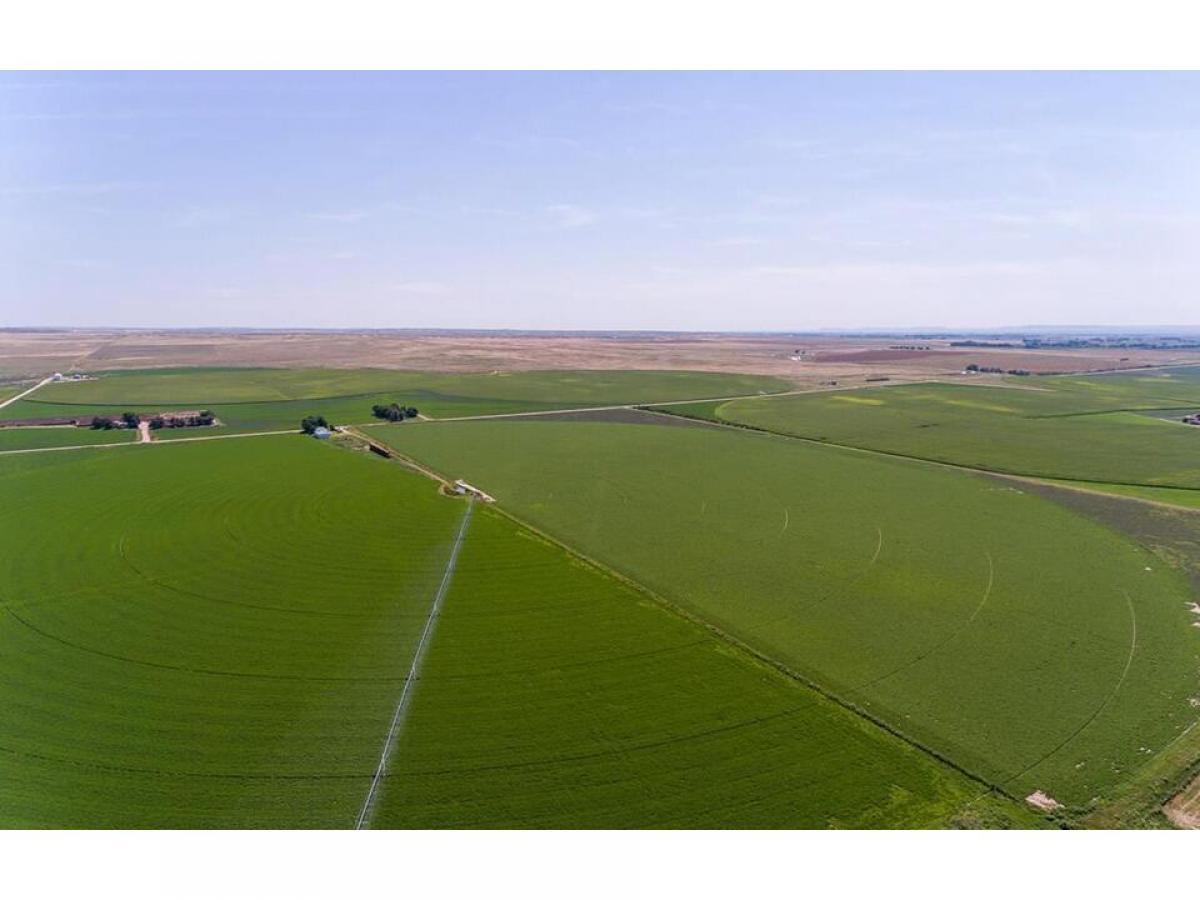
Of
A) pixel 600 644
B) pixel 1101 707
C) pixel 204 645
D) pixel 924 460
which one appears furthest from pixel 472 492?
pixel 924 460

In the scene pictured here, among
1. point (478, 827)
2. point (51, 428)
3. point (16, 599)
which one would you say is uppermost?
point (51, 428)

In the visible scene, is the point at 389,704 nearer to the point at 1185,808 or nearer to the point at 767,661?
the point at 767,661

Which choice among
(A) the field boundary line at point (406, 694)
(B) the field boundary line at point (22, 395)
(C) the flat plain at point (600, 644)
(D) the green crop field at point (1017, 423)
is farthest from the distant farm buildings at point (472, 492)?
(B) the field boundary line at point (22, 395)

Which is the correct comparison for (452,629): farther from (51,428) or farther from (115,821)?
(51,428)

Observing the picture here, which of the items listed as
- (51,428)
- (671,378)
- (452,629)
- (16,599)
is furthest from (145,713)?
(671,378)

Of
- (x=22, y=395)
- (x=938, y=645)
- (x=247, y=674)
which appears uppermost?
(x=22, y=395)

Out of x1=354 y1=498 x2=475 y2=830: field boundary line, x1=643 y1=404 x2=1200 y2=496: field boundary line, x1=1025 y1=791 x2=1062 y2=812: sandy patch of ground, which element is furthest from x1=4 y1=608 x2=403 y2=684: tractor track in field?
x1=643 y1=404 x2=1200 y2=496: field boundary line
